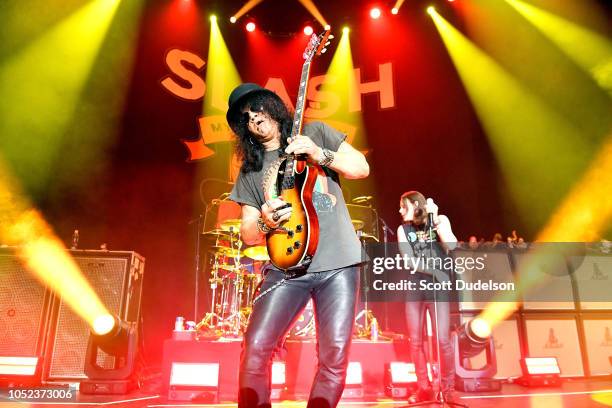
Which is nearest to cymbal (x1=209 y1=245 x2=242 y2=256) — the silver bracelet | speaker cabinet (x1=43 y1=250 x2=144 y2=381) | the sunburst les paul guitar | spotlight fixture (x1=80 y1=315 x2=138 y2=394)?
speaker cabinet (x1=43 y1=250 x2=144 y2=381)

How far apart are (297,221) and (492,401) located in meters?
3.55

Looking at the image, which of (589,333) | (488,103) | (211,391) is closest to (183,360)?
(211,391)

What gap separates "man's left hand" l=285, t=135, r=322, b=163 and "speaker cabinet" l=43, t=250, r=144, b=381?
4366mm

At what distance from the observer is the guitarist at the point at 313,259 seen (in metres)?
1.91

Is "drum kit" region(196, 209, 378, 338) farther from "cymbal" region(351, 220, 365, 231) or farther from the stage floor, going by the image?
the stage floor

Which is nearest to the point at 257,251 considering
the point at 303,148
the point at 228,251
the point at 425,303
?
the point at 228,251

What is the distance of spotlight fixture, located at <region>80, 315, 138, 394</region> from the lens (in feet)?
15.7

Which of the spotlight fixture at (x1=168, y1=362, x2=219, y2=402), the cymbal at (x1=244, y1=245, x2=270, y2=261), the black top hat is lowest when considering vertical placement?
the spotlight fixture at (x1=168, y1=362, x2=219, y2=402)

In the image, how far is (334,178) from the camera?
236 centimetres

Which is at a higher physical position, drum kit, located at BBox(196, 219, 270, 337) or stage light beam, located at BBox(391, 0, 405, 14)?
stage light beam, located at BBox(391, 0, 405, 14)

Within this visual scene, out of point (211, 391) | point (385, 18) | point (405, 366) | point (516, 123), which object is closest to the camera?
point (211, 391)

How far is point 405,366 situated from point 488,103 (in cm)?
542

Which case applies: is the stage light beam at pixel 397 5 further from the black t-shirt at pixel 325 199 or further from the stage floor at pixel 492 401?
the black t-shirt at pixel 325 199

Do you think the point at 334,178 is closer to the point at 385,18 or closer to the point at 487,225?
the point at 487,225
